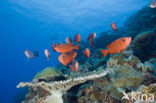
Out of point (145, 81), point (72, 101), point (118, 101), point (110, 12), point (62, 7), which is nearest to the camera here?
point (118, 101)

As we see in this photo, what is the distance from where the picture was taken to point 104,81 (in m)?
3.07

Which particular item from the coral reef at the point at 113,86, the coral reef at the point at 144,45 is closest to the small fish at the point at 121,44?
the coral reef at the point at 113,86

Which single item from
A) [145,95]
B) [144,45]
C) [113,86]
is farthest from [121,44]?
[144,45]

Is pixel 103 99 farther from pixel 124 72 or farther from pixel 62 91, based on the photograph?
pixel 62 91

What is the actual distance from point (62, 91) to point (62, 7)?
3304cm

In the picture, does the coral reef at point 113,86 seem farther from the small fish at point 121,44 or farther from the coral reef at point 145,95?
the small fish at point 121,44

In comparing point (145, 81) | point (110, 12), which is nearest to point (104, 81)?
point (145, 81)

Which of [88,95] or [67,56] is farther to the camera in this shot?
[67,56]

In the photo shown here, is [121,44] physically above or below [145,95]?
above

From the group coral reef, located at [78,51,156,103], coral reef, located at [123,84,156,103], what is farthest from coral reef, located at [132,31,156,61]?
coral reef, located at [123,84,156,103]

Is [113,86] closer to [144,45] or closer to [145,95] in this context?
[145,95]

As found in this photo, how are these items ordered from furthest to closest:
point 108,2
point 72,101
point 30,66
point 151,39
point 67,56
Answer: point 30,66 → point 108,2 → point 151,39 → point 67,56 → point 72,101

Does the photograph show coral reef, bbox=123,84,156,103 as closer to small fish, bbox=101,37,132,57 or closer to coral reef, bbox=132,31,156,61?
small fish, bbox=101,37,132,57

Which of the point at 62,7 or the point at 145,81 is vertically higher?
the point at 62,7
